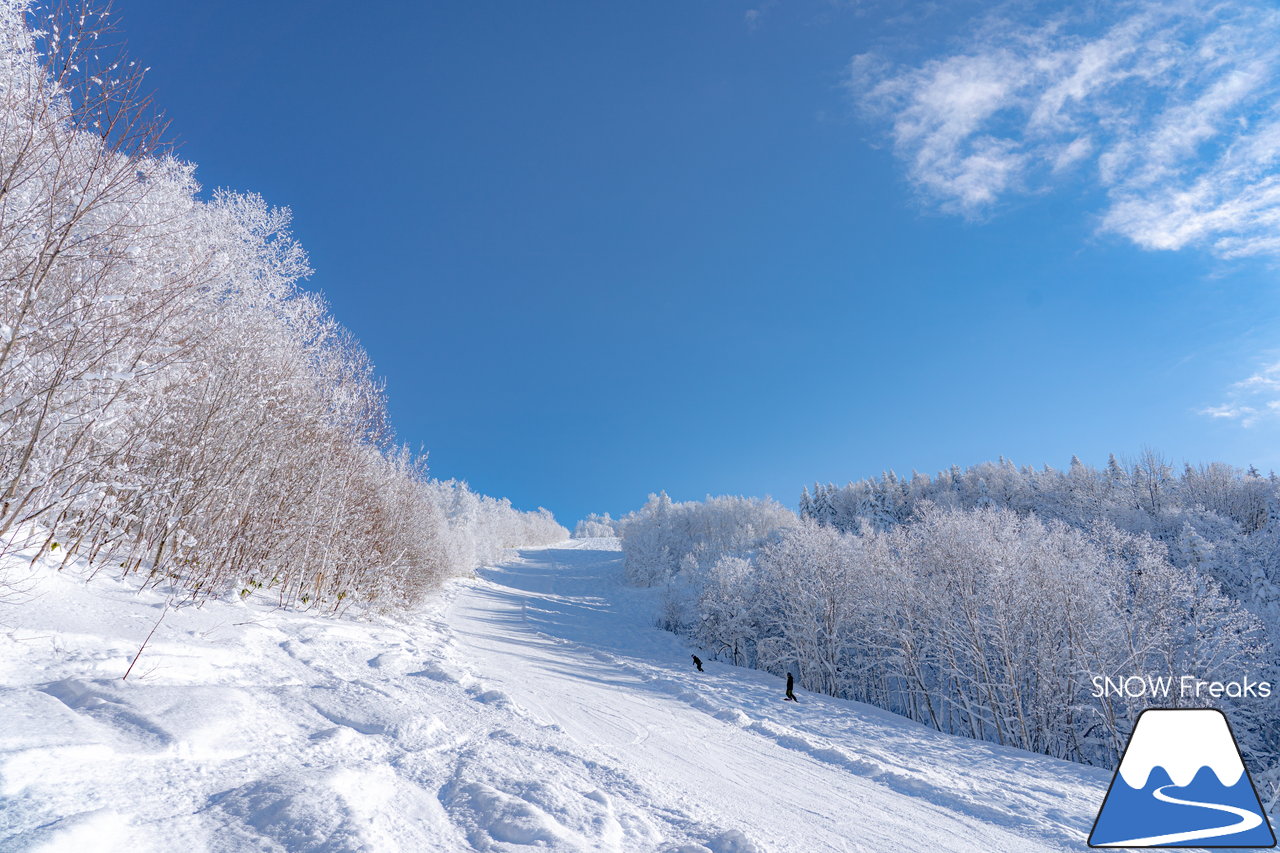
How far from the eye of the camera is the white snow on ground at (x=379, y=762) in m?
2.91

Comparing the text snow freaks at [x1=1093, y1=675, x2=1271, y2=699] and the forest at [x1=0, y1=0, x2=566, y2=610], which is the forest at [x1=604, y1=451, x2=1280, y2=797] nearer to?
the text snow freaks at [x1=1093, y1=675, x2=1271, y2=699]

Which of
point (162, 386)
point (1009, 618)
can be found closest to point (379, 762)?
point (162, 386)

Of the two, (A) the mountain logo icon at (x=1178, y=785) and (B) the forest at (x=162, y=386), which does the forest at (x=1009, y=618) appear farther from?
(B) the forest at (x=162, y=386)

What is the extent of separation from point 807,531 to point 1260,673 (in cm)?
1880

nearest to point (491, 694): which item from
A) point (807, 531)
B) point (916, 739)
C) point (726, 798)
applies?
point (726, 798)

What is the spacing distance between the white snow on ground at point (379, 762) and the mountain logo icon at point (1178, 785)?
1.32 meters

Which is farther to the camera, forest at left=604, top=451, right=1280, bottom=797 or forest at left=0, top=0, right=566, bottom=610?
forest at left=604, top=451, right=1280, bottom=797

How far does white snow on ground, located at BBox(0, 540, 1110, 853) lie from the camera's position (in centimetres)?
291

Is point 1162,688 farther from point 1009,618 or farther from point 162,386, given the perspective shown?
point 162,386

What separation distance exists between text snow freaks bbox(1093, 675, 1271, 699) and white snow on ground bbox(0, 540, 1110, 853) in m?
8.71

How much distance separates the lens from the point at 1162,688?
18.4m

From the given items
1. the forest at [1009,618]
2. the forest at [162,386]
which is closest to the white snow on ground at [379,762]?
the forest at [162,386]

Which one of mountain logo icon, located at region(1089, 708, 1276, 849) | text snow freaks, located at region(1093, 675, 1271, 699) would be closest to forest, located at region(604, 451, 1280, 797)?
text snow freaks, located at region(1093, 675, 1271, 699)

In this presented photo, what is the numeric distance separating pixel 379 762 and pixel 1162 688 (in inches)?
1009
